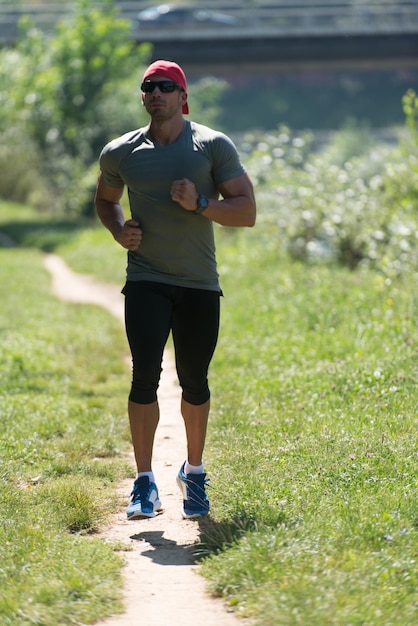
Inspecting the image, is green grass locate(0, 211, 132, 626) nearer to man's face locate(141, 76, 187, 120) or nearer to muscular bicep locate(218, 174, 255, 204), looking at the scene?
muscular bicep locate(218, 174, 255, 204)

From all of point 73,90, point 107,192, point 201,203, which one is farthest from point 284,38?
point 201,203

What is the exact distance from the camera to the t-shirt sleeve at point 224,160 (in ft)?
16.9

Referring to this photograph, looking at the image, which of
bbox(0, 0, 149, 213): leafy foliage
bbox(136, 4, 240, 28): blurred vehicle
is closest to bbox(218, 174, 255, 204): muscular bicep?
bbox(0, 0, 149, 213): leafy foliage

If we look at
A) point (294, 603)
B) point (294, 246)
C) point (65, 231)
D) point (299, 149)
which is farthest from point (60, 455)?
point (65, 231)

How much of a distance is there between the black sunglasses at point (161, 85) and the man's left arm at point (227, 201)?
46 cm

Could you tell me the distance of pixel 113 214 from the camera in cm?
554

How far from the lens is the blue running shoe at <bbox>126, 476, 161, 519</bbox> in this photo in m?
5.38

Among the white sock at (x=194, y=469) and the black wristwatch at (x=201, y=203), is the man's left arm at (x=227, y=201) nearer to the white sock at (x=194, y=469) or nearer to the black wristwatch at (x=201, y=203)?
the black wristwatch at (x=201, y=203)

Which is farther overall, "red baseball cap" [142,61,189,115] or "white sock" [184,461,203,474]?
"white sock" [184,461,203,474]

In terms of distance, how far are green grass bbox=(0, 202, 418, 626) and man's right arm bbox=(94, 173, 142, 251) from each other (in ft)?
4.41

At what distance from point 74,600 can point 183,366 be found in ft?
5.16

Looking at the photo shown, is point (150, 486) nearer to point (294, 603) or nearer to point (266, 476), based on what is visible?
point (266, 476)

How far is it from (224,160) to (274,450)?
1.84 m

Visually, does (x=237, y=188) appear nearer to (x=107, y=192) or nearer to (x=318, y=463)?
(x=107, y=192)
